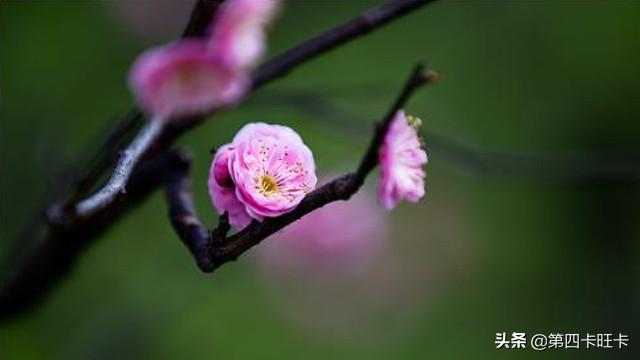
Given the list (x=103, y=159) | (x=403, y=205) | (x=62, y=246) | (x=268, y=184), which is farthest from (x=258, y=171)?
(x=403, y=205)

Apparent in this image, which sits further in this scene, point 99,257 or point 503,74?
point 503,74

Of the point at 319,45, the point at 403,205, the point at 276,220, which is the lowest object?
the point at 276,220

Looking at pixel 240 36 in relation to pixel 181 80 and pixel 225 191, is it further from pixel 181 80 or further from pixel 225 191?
pixel 225 191

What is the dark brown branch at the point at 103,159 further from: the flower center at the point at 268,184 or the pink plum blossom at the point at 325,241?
the pink plum blossom at the point at 325,241

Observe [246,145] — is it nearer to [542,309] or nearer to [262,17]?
[262,17]

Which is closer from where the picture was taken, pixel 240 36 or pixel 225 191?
pixel 240 36

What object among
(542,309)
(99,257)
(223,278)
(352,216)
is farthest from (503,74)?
(99,257)
